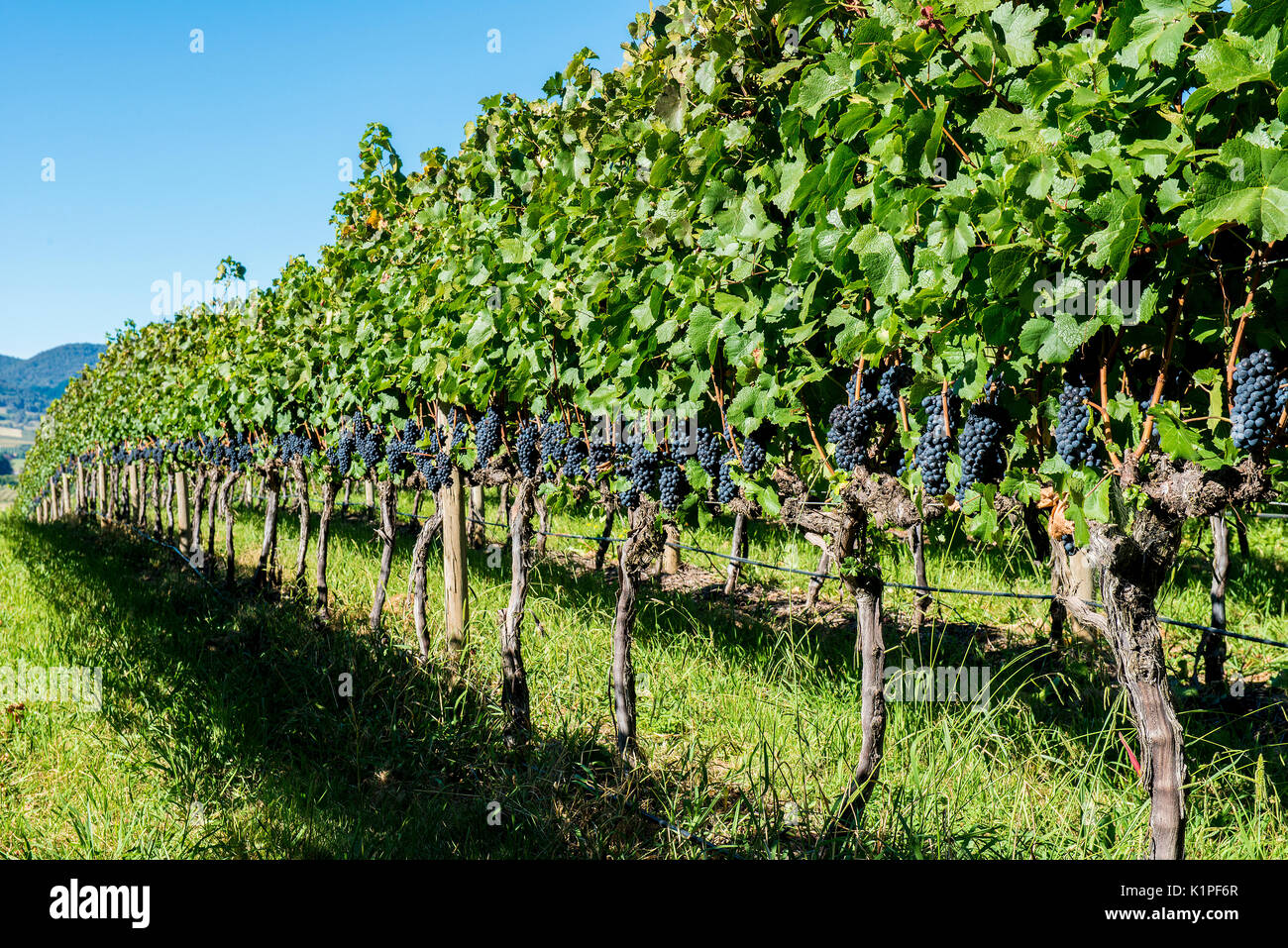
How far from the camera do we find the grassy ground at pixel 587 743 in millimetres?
3201

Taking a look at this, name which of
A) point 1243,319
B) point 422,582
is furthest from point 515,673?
point 1243,319

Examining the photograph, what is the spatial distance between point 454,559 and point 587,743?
185cm

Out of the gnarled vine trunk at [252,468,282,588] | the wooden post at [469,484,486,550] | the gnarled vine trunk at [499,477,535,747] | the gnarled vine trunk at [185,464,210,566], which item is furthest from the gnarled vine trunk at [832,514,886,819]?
the gnarled vine trunk at [185,464,210,566]

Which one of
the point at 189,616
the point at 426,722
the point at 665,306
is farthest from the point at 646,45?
the point at 189,616

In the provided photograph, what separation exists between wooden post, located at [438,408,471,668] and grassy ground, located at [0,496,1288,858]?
0.18 metres

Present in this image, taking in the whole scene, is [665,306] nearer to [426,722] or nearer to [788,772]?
[788,772]

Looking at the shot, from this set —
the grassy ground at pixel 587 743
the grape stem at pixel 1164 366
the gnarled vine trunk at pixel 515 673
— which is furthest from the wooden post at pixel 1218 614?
the gnarled vine trunk at pixel 515 673

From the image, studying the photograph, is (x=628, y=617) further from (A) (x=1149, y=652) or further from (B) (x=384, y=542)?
(B) (x=384, y=542)

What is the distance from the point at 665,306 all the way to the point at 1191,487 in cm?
191

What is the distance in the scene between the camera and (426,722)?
4.69m

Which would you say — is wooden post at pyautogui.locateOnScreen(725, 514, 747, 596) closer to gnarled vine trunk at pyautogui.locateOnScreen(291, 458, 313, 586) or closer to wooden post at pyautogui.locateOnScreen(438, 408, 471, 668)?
wooden post at pyautogui.locateOnScreen(438, 408, 471, 668)

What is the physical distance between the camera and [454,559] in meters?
5.59

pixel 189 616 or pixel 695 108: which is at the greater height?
pixel 695 108

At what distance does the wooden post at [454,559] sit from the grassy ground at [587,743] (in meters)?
0.18
